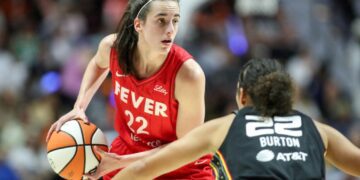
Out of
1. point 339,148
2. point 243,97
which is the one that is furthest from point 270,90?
point 339,148

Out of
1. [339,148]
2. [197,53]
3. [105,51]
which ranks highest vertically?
[105,51]

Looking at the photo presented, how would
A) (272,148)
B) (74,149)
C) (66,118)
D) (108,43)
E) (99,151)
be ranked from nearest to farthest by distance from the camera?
(272,148)
(99,151)
(74,149)
(66,118)
(108,43)

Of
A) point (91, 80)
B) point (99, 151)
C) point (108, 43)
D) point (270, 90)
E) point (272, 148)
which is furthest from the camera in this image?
point (91, 80)

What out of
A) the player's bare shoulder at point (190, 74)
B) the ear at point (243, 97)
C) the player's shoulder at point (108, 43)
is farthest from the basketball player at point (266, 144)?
the player's shoulder at point (108, 43)

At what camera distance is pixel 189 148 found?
4316 millimetres

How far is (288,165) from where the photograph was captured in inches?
166

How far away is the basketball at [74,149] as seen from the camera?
18.2ft

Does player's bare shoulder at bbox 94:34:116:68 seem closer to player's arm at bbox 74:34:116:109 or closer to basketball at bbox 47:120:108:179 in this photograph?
player's arm at bbox 74:34:116:109

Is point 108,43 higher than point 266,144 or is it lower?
higher

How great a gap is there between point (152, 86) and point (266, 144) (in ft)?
4.68

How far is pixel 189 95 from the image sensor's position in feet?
17.5

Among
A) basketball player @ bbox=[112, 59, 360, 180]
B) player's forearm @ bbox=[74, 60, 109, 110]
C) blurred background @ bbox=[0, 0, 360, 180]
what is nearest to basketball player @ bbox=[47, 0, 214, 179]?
player's forearm @ bbox=[74, 60, 109, 110]

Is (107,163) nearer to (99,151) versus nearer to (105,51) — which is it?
(99,151)

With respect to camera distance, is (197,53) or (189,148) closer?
(189,148)
